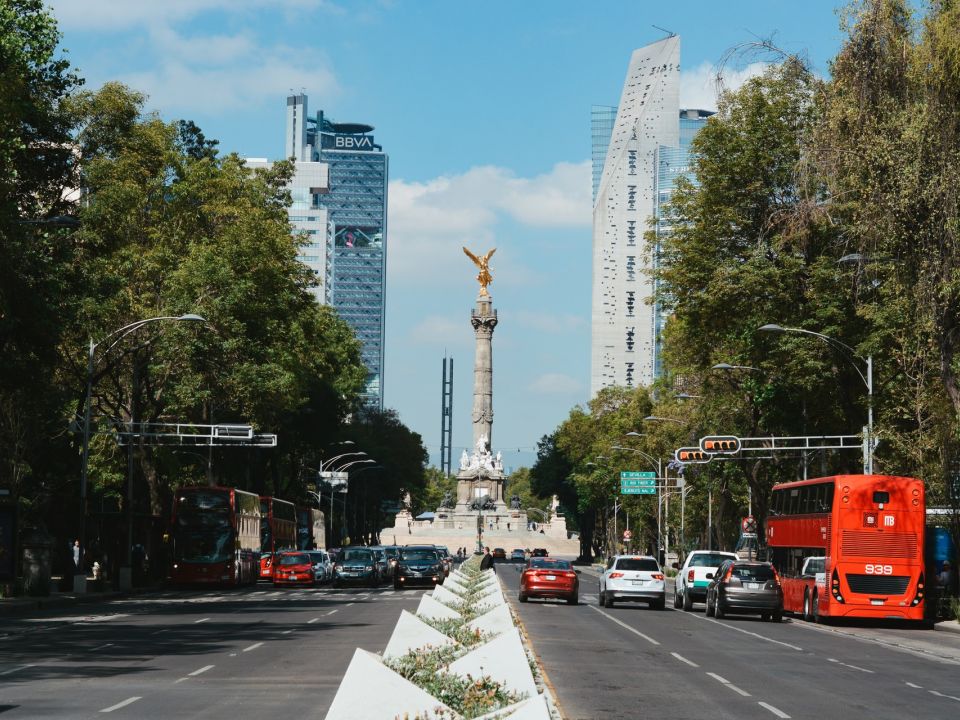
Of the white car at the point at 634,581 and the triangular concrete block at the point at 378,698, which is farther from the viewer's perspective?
the white car at the point at 634,581

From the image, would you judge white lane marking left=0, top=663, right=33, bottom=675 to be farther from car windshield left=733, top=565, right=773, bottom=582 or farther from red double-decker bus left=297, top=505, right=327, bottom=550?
red double-decker bus left=297, top=505, right=327, bottom=550

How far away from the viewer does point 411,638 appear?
537 inches

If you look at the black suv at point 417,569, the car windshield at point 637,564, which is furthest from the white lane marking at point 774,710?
the black suv at point 417,569

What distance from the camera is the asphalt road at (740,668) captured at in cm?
1694

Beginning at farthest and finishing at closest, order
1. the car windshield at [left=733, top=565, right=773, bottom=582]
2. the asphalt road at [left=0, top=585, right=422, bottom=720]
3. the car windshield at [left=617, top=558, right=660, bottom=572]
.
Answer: the car windshield at [left=617, top=558, right=660, bottom=572] < the car windshield at [left=733, top=565, right=773, bottom=582] < the asphalt road at [left=0, top=585, right=422, bottom=720]

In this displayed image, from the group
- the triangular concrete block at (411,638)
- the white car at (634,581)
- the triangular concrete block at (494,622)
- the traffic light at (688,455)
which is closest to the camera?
the triangular concrete block at (411,638)

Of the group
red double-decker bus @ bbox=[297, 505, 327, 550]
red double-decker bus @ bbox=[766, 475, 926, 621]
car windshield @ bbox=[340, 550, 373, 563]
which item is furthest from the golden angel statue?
red double-decker bus @ bbox=[766, 475, 926, 621]

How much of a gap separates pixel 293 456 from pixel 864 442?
1819 inches

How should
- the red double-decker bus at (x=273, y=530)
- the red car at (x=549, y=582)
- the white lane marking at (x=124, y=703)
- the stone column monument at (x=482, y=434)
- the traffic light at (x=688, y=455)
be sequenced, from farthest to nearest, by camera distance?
the stone column monument at (x=482, y=434) → the red double-decker bus at (x=273, y=530) → the traffic light at (x=688, y=455) → the red car at (x=549, y=582) → the white lane marking at (x=124, y=703)

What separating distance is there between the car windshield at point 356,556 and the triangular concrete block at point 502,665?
172ft

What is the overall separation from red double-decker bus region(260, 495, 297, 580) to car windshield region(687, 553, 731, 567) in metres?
22.8

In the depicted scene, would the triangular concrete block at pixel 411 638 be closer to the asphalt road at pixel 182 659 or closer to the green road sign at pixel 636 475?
the asphalt road at pixel 182 659

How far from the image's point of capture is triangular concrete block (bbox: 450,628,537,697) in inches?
415

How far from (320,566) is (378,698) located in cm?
5691
